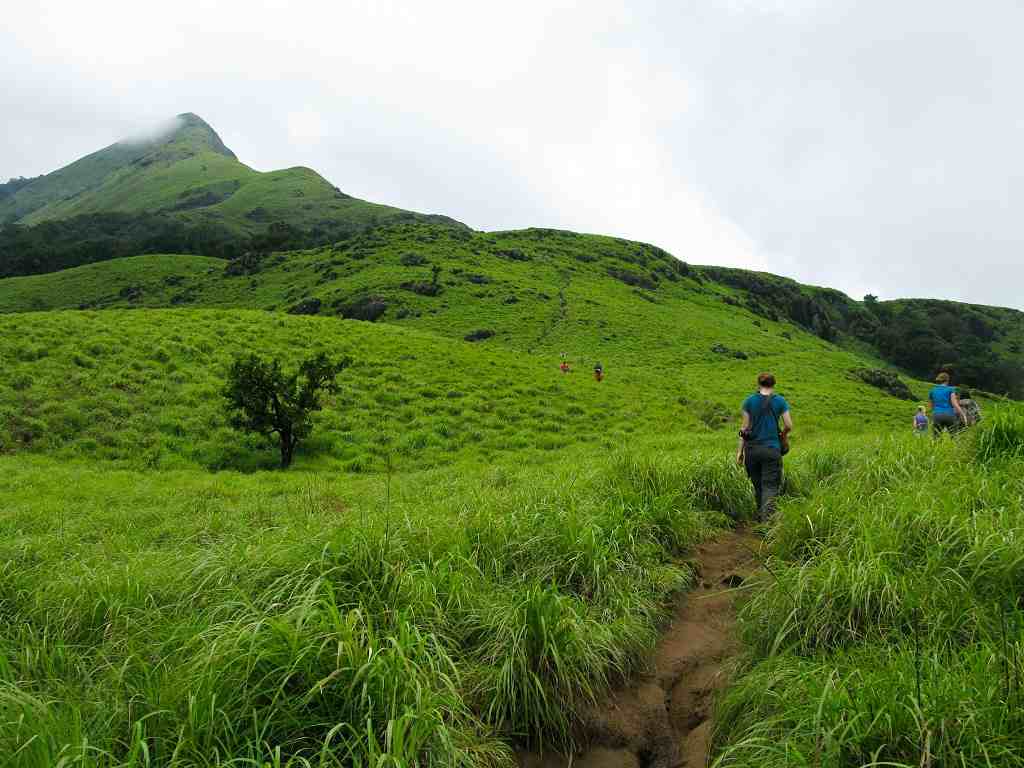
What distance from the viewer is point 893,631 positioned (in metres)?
3.64

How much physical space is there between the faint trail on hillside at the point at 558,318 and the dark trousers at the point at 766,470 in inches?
1459

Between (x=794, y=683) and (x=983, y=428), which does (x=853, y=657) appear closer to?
(x=794, y=683)

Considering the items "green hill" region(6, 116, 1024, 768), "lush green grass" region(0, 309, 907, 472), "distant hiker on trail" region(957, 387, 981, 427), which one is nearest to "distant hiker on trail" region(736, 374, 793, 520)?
"green hill" region(6, 116, 1024, 768)

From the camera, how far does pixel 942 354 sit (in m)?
90.9

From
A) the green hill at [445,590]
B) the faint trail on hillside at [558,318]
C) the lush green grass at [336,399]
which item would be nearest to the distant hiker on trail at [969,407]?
the green hill at [445,590]

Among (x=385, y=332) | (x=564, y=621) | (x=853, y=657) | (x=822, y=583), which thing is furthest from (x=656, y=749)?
(x=385, y=332)

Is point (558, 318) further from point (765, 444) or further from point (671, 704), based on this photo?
point (671, 704)

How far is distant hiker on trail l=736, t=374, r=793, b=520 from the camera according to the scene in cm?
797

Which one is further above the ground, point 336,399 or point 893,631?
point 893,631

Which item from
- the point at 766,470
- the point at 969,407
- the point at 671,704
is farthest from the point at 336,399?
the point at 969,407

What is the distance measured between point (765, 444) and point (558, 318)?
48.6 metres

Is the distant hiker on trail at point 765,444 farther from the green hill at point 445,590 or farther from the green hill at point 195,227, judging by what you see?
the green hill at point 195,227

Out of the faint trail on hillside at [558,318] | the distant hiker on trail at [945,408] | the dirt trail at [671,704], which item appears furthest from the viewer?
the faint trail on hillside at [558,318]

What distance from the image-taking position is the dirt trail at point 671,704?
12.1 ft
